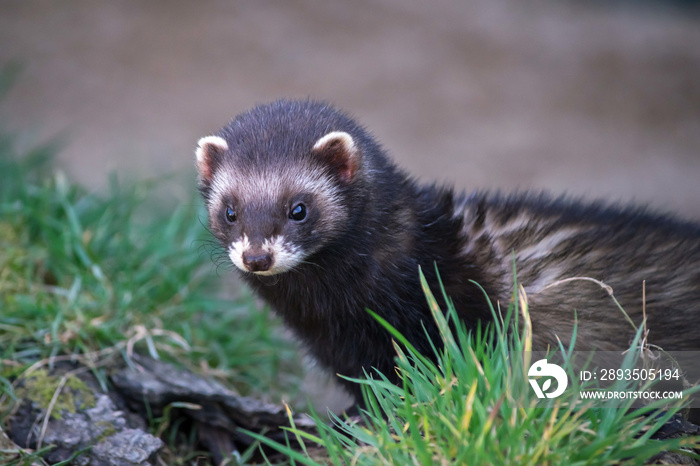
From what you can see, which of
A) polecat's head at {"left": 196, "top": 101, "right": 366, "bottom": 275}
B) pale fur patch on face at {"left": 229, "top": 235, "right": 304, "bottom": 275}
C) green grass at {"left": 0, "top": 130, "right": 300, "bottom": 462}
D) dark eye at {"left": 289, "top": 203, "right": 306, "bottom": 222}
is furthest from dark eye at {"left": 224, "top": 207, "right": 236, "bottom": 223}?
green grass at {"left": 0, "top": 130, "right": 300, "bottom": 462}

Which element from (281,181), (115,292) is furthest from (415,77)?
(281,181)

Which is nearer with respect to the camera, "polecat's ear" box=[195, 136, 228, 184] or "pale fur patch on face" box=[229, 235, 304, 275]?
"pale fur patch on face" box=[229, 235, 304, 275]

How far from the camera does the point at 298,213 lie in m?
4.66

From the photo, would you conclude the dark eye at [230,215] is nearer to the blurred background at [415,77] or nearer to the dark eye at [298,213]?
the dark eye at [298,213]

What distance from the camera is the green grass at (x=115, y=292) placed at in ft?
19.6

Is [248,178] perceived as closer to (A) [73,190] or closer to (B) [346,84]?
(A) [73,190]

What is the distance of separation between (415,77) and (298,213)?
928cm

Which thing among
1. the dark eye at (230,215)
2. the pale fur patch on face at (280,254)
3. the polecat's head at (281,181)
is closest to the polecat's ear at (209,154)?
the polecat's head at (281,181)

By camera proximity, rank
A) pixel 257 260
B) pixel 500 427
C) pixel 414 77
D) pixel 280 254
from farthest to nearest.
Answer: pixel 414 77, pixel 280 254, pixel 257 260, pixel 500 427

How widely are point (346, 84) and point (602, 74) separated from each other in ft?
16.0

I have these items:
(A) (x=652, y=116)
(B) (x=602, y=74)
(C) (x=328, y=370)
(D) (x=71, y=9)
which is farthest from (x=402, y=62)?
(C) (x=328, y=370)

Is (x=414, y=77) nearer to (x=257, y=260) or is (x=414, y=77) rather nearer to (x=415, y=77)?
(x=415, y=77)

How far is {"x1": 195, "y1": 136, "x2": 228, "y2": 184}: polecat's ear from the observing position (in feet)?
16.1

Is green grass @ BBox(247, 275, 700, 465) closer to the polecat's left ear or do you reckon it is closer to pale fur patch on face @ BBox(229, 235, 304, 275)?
pale fur patch on face @ BBox(229, 235, 304, 275)
